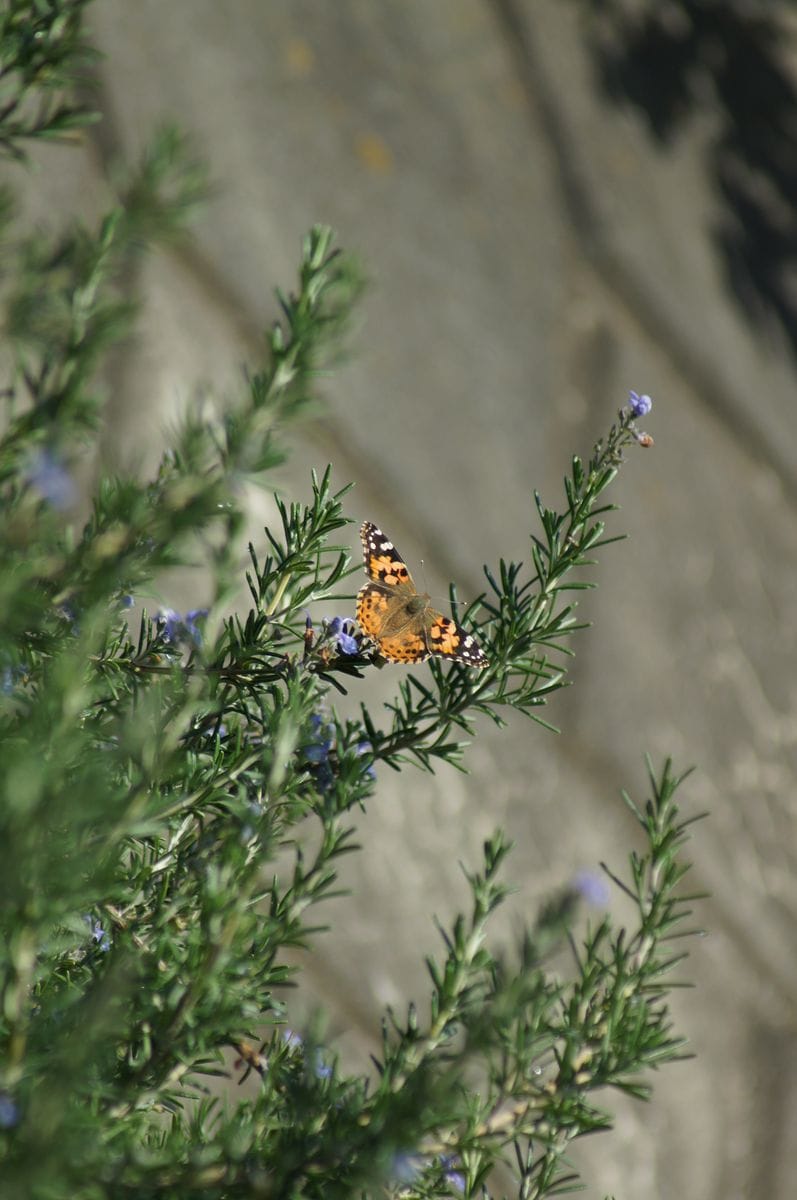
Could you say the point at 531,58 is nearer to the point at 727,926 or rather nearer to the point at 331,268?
the point at 727,926

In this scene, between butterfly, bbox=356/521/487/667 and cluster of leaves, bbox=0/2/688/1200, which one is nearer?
cluster of leaves, bbox=0/2/688/1200

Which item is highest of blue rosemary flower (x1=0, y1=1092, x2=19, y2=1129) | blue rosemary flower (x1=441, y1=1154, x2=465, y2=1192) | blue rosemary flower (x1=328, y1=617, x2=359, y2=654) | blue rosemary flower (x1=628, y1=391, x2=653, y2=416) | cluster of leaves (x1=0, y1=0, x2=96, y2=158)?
cluster of leaves (x1=0, y1=0, x2=96, y2=158)

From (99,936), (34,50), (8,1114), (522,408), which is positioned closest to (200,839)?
(99,936)

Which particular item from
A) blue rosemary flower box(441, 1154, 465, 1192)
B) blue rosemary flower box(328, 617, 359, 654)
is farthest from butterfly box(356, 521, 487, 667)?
blue rosemary flower box(441, 1154, 465, 1192)

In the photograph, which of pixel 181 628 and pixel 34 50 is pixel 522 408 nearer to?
pixel 34 50

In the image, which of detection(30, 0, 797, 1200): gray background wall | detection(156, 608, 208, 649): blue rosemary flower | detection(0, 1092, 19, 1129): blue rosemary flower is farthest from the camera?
detection(30, 0, 797, 1200): gray background wall

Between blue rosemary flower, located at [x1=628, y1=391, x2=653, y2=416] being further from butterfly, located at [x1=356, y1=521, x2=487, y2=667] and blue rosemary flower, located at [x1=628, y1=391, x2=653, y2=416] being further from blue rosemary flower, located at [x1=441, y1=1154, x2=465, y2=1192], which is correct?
blue rosemary flower, located at [x1=441, y1=1154, x2=465, y2=1192]
